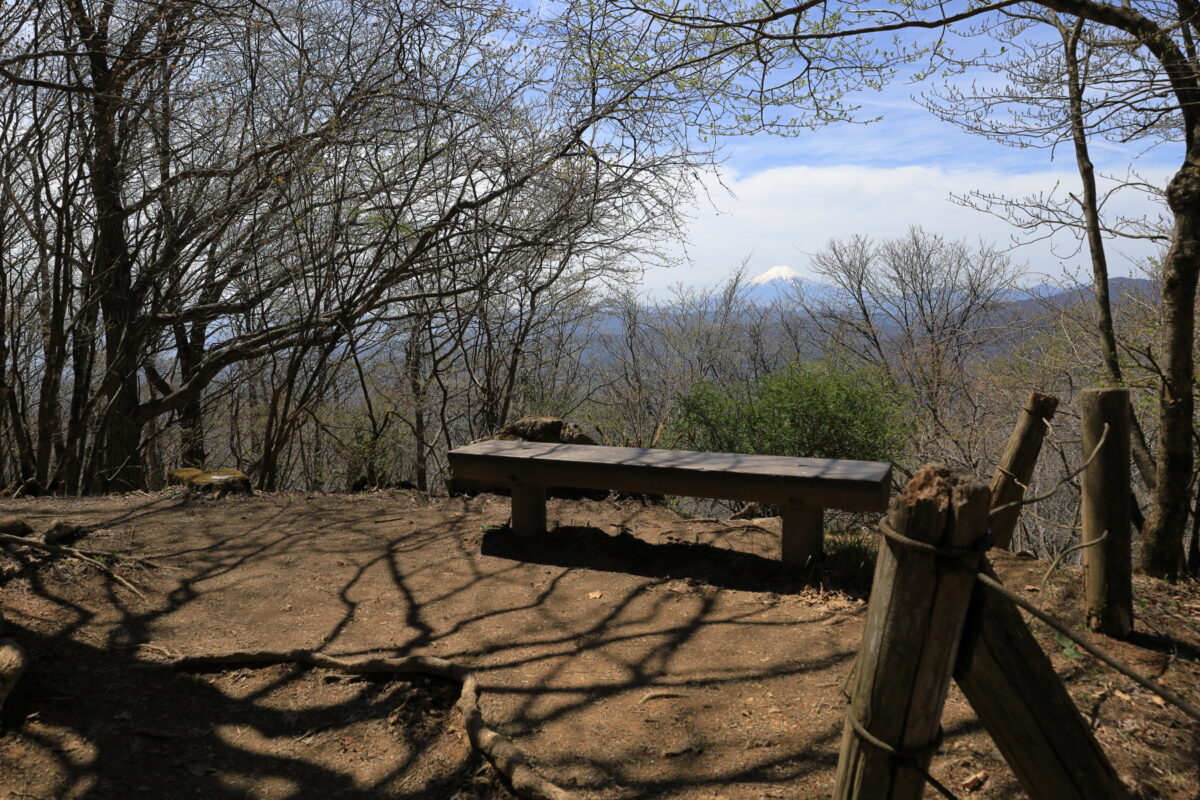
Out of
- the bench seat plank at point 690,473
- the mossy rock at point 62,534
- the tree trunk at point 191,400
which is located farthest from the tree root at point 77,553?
the tree trunk at point 191,400

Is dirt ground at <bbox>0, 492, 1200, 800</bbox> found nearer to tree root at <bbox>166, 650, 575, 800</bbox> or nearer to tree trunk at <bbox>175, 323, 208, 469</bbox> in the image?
tree root at <bbox>166, 650, 575, 800</bbox>

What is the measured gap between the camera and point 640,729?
2.75 m

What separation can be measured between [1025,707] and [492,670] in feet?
7.29

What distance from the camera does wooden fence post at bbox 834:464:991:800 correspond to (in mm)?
1328

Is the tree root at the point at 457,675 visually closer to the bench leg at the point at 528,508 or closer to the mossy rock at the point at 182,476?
the bench leg at the point at 528,508

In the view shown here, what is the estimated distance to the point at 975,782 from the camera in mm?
2340

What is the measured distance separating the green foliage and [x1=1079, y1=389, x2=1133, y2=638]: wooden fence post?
314cm

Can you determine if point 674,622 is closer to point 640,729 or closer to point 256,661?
point 640,729

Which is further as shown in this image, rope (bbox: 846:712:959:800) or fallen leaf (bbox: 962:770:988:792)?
fallen leaf (bbox: 962:770:988:792)

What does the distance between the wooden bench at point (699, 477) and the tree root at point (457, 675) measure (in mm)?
1543

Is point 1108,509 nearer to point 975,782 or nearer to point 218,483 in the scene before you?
point 975,782

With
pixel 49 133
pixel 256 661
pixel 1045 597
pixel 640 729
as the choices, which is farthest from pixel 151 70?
pixel 1045 597

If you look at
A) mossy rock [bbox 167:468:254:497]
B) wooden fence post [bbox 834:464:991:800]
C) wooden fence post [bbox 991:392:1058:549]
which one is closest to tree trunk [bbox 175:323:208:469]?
mossy rock [bbox 167:468:254:497]

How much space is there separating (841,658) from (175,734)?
98.4 inches
